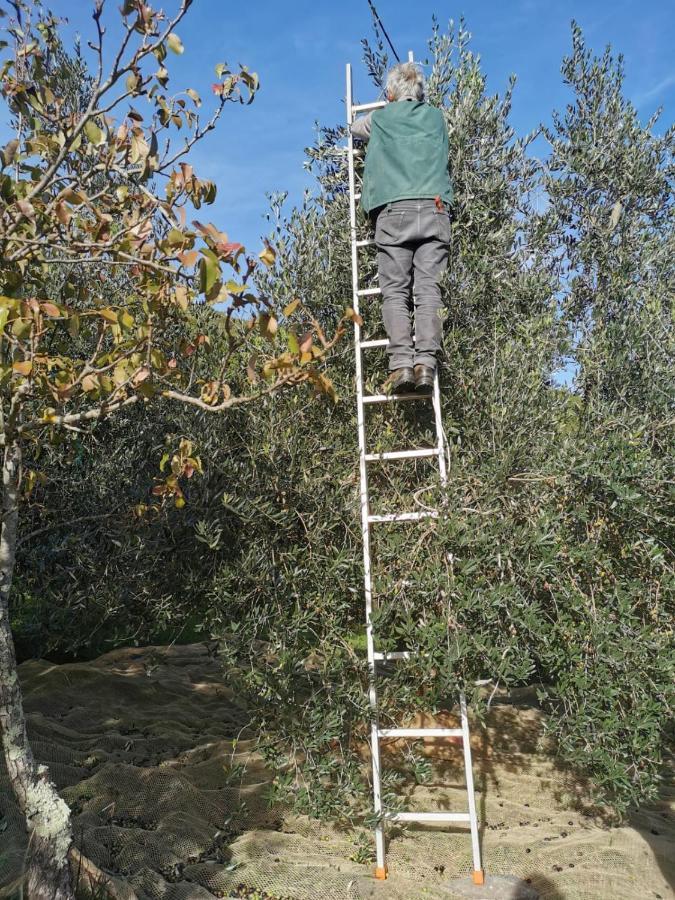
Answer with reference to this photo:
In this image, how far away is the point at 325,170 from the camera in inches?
249

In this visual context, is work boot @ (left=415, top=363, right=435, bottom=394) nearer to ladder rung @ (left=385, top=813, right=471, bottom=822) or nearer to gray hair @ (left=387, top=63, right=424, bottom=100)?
gray hair @ (left=387, top=63, right=424, bottom=100)

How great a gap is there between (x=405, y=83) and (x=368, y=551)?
3514 millimetres

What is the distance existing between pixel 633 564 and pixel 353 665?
1.97 metres

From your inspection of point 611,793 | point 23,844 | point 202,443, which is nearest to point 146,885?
point 23,844

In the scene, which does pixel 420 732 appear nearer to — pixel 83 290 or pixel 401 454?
pixel 401 454

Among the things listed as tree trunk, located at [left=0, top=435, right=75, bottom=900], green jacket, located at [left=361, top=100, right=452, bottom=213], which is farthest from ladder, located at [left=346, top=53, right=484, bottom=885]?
tree trunk, located at [left=0, top=435, right=75, bottom=900]

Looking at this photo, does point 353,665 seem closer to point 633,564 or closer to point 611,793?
point 633,564

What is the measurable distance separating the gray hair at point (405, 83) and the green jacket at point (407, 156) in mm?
93

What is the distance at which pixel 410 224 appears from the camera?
17.8 feet

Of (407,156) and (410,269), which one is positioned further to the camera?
(410,269)

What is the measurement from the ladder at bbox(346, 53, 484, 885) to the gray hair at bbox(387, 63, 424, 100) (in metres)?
0.27

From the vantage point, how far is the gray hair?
573 centimetres

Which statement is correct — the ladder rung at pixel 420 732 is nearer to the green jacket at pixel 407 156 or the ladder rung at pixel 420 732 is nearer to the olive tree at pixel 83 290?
the olive tree at pixel 83 290

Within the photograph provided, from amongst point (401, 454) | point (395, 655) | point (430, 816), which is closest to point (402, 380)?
point (401, 454)
